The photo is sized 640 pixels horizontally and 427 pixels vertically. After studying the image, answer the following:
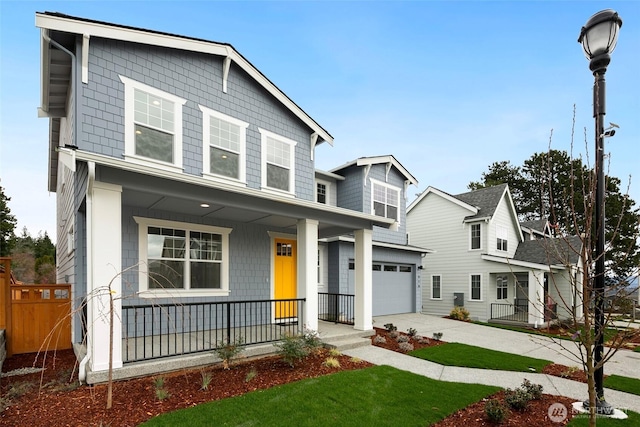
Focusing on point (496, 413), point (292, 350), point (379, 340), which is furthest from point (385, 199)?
point (496, 413)

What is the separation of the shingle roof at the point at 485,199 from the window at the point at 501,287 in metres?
3.54

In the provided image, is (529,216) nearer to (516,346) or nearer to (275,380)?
(516,346)

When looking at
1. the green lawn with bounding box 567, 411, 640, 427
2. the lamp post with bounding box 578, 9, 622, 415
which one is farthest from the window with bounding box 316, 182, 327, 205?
the green lawn with bounding box 567, 411, 640, 427

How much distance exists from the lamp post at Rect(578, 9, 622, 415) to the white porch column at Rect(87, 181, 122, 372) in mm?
6565

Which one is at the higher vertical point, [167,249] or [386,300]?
[167,249]

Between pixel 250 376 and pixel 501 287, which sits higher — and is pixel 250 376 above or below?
above

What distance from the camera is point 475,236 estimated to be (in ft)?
58.0

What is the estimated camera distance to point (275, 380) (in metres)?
5.83

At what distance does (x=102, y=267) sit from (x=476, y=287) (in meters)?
16.8

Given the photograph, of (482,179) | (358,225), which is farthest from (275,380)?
(482,179)

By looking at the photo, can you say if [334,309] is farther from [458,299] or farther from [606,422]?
[458,299]

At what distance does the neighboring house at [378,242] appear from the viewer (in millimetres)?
13172

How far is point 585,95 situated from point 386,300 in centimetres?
1158

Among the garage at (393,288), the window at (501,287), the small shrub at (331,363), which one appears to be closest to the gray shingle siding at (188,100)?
the small shrub at (331,363)
